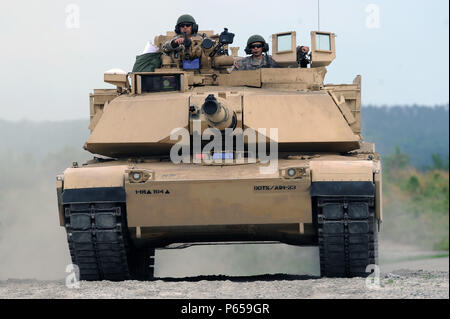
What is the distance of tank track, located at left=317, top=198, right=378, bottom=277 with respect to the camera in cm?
1655

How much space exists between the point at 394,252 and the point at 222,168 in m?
14.9

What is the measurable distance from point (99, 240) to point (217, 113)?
2.35 metres

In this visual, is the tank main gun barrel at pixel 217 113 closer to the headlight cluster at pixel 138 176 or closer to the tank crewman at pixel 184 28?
the headlight cluster at pixel 138 176

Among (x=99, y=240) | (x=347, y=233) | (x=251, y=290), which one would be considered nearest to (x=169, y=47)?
(x=99, y=240)

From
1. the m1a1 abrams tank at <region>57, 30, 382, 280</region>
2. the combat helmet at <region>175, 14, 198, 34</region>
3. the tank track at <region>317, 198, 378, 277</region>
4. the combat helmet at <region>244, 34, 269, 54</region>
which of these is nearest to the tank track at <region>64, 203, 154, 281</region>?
the m1a1 abrams tank at <region>57, 30, 382, 280</region>

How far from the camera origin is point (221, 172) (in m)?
16.8

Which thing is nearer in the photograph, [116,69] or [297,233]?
[297,233]

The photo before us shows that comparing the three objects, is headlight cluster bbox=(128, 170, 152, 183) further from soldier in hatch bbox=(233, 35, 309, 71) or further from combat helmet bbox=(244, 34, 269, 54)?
combat helmet bbox=(244, 34, 269, 54)

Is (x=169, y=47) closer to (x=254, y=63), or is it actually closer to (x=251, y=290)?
(x=254, y=63)

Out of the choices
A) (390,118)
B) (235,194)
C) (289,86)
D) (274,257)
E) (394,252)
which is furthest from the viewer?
(390,118)

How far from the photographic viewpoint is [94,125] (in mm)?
19234

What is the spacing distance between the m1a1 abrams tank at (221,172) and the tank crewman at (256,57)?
0.91 m

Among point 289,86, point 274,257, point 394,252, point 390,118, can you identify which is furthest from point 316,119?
point 390,118
